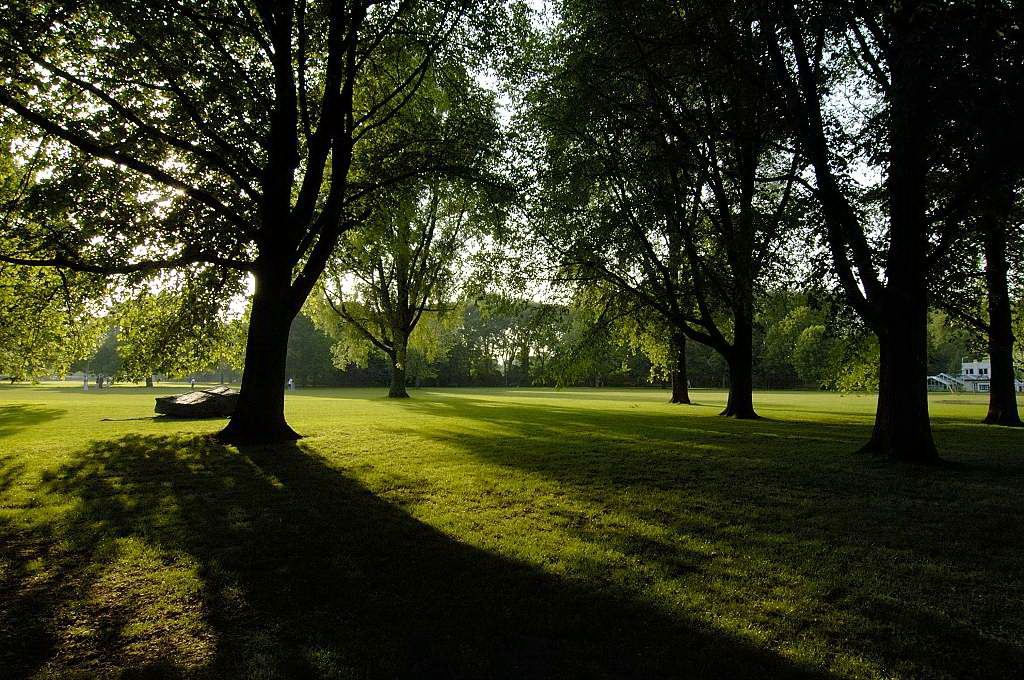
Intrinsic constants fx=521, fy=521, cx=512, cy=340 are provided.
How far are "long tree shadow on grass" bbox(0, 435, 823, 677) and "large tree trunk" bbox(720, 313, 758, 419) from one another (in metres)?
19.1

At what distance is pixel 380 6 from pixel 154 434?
41.7ft

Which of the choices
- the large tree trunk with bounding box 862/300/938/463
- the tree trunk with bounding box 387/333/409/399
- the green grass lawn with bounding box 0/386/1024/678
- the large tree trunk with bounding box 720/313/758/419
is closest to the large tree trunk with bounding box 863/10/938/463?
the large tree trunk with bounding box 862/300/938/463

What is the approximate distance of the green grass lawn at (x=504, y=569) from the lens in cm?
347

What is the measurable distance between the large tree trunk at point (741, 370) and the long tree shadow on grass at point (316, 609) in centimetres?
1915

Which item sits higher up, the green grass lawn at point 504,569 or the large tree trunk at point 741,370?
the large tree trunk at point 741,370

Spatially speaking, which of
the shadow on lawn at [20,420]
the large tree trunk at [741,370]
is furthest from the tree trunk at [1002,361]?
the shadow on lawn at [20,420]

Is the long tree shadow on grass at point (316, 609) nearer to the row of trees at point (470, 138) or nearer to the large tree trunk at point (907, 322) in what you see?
the row of trees at point (470, 138)

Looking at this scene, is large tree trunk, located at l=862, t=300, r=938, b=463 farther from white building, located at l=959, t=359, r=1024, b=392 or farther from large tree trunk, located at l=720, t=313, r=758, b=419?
white building, located at l=959, t=359, r=1024, b=392

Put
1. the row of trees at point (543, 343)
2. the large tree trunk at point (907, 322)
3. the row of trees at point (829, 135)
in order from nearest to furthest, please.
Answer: the row of trees at point (829, 135) → the large tree trunk at point (907, 322) → the row of trees at point (543, 343)

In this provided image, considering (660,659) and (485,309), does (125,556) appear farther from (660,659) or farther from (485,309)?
(485,309)

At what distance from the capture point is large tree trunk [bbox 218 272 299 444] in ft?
42.0

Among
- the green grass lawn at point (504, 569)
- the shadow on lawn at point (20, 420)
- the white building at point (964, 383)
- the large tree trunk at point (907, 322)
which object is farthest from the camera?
the white building at point (964, 383)

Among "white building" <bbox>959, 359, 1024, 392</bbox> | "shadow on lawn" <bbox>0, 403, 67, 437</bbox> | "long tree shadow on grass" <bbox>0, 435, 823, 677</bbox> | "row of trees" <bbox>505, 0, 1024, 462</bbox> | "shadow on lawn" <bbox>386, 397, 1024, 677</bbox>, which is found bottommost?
"shadow on lawn" <bbox>0, 403, 67, 437</bbox>

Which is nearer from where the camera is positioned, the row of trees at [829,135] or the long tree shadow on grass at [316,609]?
the long tree shadow on grass at [316,609]
